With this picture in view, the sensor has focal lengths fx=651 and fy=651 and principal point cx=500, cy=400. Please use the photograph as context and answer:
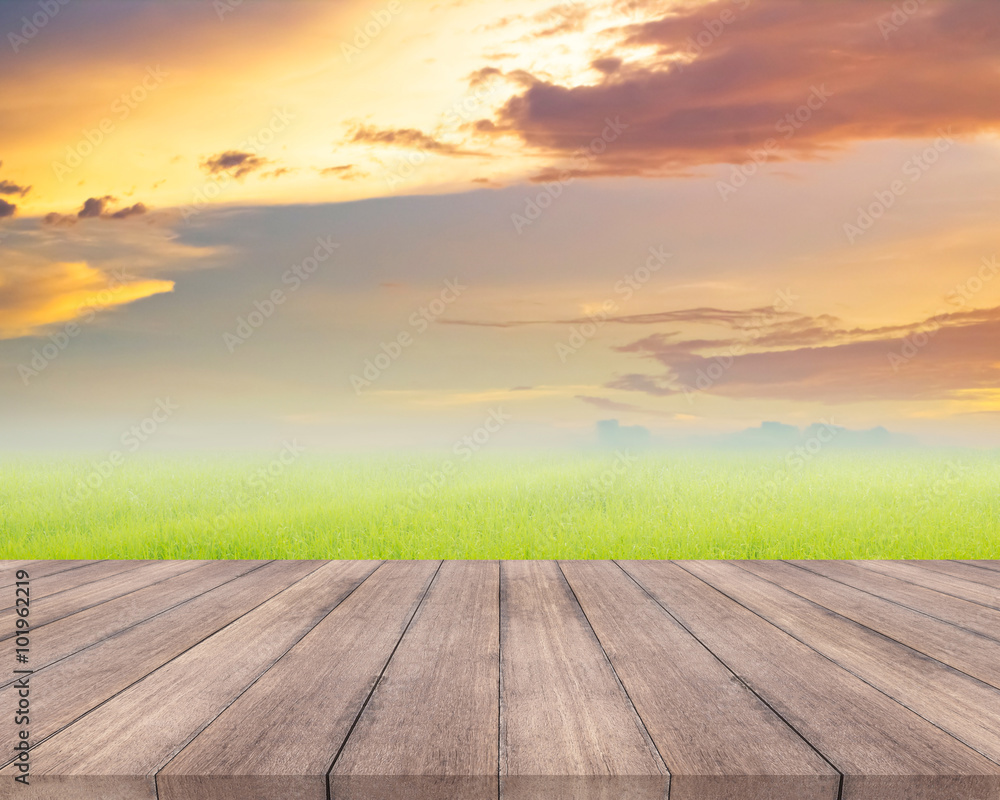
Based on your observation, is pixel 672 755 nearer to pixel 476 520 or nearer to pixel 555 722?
pixel 555 722

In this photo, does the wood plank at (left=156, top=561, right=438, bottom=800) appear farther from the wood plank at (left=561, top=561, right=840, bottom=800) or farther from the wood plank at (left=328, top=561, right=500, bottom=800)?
the wood plank at (left=561, top=561, right=840, bottom=800)

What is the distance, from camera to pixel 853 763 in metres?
1.37

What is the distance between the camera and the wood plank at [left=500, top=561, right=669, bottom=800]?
1.31m

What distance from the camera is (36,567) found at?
3568 millimetres

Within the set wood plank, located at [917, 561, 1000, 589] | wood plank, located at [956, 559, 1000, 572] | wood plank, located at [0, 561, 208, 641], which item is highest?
wood plank, located at [0, 561, 208, 641]

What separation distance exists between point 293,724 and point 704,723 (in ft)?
3.17

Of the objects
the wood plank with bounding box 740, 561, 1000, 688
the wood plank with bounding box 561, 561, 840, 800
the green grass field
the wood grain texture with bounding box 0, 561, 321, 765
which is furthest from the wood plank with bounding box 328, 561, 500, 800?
the green grass field

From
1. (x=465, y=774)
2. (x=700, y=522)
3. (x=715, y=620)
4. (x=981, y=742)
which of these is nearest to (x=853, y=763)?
(x=981, y=742)

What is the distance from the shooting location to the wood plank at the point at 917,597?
2.48 meters

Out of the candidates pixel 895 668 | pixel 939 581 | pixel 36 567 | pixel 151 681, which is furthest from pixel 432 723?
pixel 36 567

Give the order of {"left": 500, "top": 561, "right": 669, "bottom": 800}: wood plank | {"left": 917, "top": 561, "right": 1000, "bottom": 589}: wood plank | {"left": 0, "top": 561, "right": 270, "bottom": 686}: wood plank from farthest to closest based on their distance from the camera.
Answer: {"left": 917, "top": 561, "right": 1000, "bottom": 589}: wood plank, {"left": 0, "top": 561, "right": 270, "bottom": 686}: wood plank, {"left": 500, "top": 561, "right": 669, "bottom": 800}: wood plank

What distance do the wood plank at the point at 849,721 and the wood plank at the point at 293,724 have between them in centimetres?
96

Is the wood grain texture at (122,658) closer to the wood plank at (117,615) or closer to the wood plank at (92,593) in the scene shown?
the wood plank at (117,615)

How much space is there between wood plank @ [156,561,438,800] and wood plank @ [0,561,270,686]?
23.0 inches
